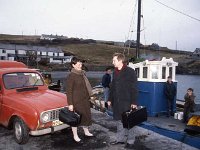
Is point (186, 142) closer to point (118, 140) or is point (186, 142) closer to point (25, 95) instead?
point (118, 140)

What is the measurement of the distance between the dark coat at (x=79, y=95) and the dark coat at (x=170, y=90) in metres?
6.45

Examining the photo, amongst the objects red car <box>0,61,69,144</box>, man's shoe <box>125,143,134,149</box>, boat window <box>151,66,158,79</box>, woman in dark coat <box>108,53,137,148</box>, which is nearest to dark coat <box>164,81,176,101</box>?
boat window <box>151,66,158,79</box>

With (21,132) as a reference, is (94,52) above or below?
above

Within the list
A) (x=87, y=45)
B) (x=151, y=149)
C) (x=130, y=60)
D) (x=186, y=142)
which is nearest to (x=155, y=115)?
(x=130, y=60)

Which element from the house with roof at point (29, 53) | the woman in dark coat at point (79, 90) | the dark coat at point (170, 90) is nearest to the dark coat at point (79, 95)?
the woman in dark coat at point (79, 90)

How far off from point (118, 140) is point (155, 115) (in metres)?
6.40

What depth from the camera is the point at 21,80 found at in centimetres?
778

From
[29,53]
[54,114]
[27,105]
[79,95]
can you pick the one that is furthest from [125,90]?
[29,53]

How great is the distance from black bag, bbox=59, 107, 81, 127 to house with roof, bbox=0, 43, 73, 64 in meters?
88.8

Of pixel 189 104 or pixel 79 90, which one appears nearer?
pixel 79 90

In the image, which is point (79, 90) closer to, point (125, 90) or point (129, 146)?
point (125, 90)

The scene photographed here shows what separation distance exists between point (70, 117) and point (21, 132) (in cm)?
126

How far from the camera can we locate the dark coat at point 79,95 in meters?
6.36

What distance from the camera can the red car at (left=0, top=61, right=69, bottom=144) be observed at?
6.38 m
